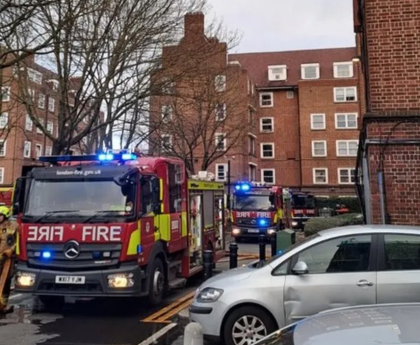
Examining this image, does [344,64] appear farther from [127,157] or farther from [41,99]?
[127,157]

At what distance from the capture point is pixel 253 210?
2147 centimetres

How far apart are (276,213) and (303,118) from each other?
28.9m

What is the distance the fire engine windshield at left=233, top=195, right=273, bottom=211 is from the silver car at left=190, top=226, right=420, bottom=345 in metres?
15.8

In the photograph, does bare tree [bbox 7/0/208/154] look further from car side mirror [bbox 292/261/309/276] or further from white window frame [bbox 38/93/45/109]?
car side mirror [bbox 292/261/309/276]

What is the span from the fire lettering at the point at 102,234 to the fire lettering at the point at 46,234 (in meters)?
0.43

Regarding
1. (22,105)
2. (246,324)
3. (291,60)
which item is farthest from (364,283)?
(291,60)

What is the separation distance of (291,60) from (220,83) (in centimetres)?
3363

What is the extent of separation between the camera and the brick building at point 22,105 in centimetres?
1581

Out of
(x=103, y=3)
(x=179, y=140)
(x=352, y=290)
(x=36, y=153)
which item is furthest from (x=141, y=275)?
(x=36, y=153)

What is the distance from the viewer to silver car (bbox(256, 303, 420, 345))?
1.93 metres

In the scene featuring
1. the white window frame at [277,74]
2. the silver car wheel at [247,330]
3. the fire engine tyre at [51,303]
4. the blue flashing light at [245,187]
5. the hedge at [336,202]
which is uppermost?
the white window frame at [277,74]

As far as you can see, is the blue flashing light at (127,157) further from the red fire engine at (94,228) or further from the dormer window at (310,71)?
the dormer window at (310,71)

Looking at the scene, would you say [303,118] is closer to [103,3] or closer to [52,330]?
[103,3]

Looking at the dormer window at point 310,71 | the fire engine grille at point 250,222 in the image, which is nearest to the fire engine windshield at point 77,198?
the fire engine grille at point 250,222
